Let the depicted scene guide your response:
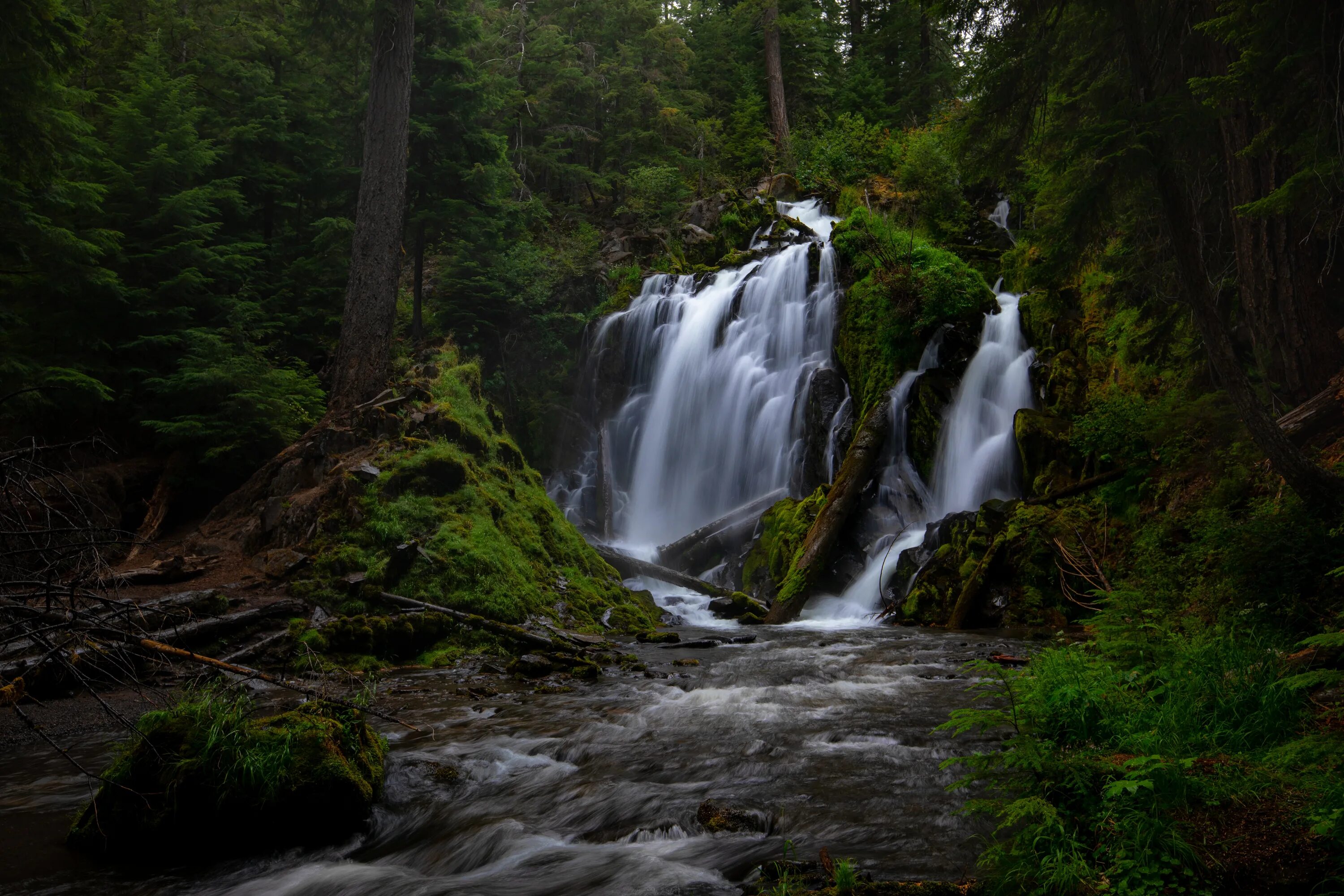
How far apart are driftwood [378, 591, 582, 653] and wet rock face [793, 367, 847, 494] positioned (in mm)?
8762

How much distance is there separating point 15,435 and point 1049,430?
16336 mm

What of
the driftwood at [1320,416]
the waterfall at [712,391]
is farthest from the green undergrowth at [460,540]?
the driftwood at [1320,416]

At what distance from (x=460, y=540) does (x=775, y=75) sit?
26835mm

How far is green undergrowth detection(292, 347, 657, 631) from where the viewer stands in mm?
9305

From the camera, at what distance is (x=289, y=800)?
4.21m

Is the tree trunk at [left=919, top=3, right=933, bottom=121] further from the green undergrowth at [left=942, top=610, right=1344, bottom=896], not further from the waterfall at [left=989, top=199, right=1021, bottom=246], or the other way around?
the green undergrowth at [left=942, top=610, right=1344, bottom=896]

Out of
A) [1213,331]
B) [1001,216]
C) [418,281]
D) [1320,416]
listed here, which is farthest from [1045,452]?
[418,281]

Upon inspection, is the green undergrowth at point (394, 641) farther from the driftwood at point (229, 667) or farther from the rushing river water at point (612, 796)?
the driftwood at point (229, 667)

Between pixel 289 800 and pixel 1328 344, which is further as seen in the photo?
pixel 1328 344

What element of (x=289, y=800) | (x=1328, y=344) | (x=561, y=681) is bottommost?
(x=561, y=681)

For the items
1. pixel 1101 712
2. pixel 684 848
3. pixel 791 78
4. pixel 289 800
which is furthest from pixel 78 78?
pixel 791 78

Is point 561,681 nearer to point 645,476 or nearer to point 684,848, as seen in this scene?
point 684,848

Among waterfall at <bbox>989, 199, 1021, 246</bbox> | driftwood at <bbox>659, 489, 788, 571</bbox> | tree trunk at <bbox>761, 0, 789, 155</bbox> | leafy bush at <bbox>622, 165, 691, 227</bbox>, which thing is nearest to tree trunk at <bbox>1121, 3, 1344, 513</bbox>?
driftwood at <bbox>659, 489, 788, 571</bbox>

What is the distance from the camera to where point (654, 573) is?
15.4m
